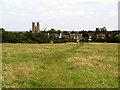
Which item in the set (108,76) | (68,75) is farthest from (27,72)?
(108,76)

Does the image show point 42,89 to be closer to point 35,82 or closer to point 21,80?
point 35,82

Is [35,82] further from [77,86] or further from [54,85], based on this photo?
[77,86]

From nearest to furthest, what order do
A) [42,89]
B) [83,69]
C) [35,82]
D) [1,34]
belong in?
1. [42,89]
2. [35,82]
3. [83,69]
4. [1,34]

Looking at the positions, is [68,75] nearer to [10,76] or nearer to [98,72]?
[98,72]

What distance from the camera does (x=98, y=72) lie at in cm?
1457

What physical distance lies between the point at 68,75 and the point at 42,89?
323 centimetres

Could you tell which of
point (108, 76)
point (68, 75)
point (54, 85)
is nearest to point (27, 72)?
point (68, 75)

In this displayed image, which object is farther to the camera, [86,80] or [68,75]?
[68,75]

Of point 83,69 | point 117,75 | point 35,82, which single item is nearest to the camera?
point 35,82

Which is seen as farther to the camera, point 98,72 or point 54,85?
point 98,72

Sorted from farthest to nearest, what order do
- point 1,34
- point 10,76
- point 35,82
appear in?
1. point 1,34
2. point 10,76
3. point 35,82

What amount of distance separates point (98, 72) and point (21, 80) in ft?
15.5

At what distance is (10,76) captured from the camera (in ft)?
42.4

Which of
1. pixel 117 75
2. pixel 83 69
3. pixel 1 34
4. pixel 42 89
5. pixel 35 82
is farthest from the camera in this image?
pixel 1 34
